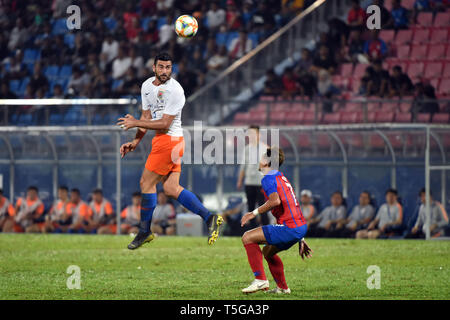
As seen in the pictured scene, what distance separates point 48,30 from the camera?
2883 cm

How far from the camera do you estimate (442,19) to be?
22.5 metres

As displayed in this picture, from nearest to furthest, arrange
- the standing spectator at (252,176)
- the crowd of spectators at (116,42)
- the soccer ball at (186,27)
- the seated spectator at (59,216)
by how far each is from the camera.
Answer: the soccer ball at (186,27)
the standing spectator at (252,176)
the seated spectator at (59,216)
the crowd of spectators at (116,42)

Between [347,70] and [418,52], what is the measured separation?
67.7 inches

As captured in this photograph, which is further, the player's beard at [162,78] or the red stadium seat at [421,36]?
the red stadium seat at [421,36]

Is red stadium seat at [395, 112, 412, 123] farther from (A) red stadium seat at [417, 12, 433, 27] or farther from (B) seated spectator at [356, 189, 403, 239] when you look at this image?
(A) red stadium seat at [417, 12, 433, 27]

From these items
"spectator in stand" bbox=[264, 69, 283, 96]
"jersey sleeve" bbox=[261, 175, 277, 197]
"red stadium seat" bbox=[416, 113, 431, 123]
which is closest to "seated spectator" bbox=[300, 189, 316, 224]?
"red stadium seat" bbox=[416, 113, 431, 123]

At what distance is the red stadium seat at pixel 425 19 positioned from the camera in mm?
22500

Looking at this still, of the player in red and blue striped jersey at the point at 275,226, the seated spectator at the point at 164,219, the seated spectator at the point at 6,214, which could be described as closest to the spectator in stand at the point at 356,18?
the seated spectator at the point at 164,219

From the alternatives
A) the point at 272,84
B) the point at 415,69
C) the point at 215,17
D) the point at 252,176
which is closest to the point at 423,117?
the point at 252,176

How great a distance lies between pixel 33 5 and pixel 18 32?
1343 millimetres

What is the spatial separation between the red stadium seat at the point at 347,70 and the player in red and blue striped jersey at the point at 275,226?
13.1 m

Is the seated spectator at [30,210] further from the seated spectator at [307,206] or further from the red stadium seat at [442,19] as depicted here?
the red stadium seat at [442,19]
